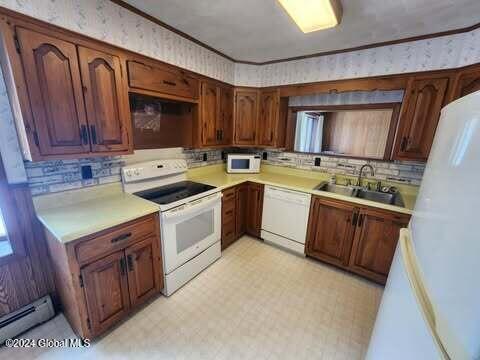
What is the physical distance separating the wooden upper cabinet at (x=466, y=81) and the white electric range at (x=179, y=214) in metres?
2.37

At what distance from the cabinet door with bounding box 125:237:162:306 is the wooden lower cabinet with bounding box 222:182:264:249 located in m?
0.97

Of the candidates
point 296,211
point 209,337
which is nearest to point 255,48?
point 296,211

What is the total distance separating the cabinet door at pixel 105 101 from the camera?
1.42 metres

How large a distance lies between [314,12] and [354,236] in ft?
6.64

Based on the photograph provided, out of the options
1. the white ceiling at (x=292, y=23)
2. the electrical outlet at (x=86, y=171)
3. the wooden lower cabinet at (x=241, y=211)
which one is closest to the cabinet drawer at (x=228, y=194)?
the wooden lower cabinet at (x=241, y=211)

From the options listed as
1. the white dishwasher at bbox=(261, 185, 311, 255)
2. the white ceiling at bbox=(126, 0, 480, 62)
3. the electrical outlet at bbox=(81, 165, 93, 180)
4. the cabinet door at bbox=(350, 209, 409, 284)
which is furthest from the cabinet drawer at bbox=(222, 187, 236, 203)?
the white ceiling at bbox=(126, 0, 480, 62)

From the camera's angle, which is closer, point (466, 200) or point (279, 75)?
point (466, 200)

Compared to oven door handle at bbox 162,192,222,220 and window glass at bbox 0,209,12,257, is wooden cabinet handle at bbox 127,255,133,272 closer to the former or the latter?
oven door handle at bbox 162,192,222,220

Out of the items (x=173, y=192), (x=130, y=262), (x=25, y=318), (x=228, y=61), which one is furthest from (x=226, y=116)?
(x=25, y=318)

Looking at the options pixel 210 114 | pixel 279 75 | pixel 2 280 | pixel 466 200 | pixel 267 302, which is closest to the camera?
pixel 466 200

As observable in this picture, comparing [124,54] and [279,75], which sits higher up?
[279,75]

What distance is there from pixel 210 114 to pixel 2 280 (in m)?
2.26

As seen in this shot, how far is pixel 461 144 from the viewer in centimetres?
61

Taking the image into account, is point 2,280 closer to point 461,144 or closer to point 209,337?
point 209,337
